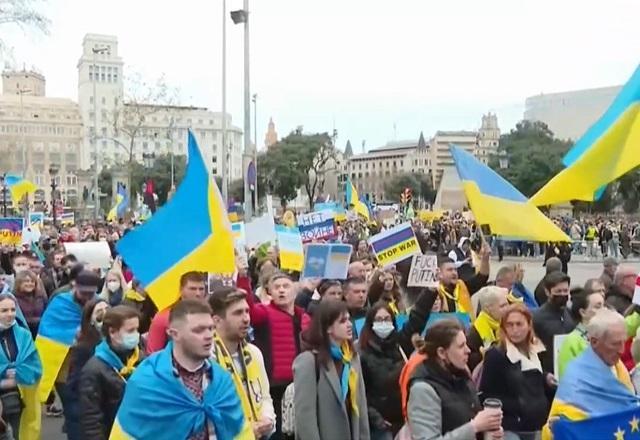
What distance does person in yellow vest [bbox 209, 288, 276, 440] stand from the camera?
4711 mm

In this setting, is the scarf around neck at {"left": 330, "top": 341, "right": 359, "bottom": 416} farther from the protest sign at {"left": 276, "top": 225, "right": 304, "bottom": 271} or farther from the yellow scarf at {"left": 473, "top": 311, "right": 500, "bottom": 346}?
the protest sign at {"left": 276, "top": 225, "right": 304, "bottom": 271}

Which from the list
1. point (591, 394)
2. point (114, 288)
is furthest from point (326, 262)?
point (591, 394)

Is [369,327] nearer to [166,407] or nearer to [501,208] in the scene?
[166,407]

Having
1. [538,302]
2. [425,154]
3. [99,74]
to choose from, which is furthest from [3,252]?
[425,154]

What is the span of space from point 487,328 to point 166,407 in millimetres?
3200

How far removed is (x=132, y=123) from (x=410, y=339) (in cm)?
4072

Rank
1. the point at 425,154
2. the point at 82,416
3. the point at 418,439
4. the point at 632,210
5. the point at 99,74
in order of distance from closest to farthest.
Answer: the point at 418,439, the point at 82,416, the point at 632,210, the point at 99,74, the point at 425,154

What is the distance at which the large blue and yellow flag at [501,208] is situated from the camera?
294 inches

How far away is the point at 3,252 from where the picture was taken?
53.7 ft

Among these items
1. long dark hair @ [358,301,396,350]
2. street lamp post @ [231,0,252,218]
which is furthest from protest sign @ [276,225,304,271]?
street lamp post @ [231,0,252,218]

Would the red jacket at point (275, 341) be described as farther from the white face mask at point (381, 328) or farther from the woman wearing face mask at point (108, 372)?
the woman wearing face mask at point (108, 372)

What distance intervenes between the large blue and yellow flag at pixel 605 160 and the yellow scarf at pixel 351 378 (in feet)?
5.96

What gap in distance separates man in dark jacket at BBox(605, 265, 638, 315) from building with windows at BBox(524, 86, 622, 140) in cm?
8269

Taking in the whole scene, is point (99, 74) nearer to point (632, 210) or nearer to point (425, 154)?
point (425, 154)
